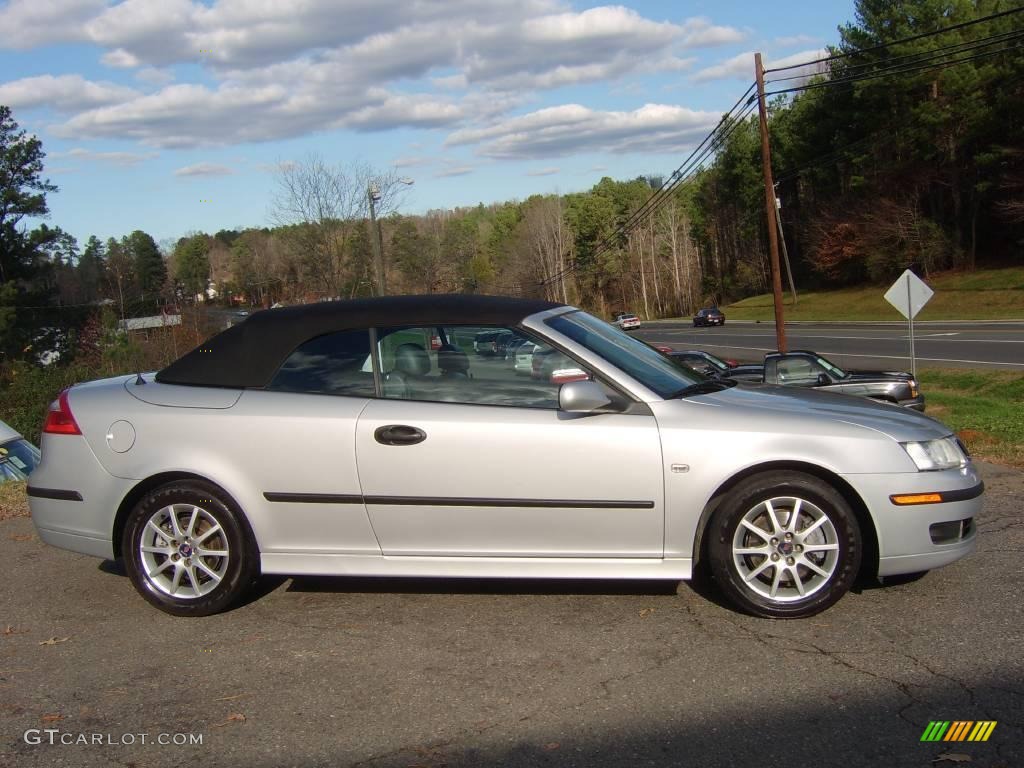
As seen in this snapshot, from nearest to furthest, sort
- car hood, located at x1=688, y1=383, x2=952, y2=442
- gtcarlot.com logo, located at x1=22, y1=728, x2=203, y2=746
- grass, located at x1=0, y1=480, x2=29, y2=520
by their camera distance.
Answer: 1. gtcarlot.com logo, located at x1=22, y1=728, x2=203, y2=746
2. car hood, located at x1=688, y1=383, x2=952, y2=442
3. grass, located at x1=0, y1=480, x2=29, y2=520

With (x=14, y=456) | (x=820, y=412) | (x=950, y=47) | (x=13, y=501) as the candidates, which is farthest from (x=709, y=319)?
(x=820, y=412)

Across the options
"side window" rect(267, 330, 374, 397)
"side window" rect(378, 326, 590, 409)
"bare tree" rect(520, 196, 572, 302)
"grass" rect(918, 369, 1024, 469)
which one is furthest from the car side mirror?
"bare tree" rect(520, 196, 572, 302)

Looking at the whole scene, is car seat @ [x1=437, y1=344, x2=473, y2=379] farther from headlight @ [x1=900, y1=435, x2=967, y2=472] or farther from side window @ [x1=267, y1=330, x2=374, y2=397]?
headlight @ [x1=900, y1=435, x2=967, y2=472]

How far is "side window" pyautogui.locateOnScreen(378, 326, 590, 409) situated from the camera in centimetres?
457

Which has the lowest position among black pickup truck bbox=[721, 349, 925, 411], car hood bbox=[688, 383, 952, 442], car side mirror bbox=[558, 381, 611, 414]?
black pickup truck bbox=[721, 349, 925, 411]

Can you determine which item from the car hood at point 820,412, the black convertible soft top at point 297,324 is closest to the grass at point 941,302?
the car hood at point 820,412

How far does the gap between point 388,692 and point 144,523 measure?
69.5 inches

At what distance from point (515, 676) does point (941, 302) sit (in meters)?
52.0

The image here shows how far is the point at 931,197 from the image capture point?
6275 centimetres

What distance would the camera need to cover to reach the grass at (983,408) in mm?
9092

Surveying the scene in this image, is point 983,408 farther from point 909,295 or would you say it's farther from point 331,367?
point 331,367

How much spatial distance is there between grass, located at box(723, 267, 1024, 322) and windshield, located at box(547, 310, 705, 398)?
4179cm

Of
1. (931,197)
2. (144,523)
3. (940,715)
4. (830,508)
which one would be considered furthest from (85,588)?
(931,197)

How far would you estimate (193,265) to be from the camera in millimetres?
58250
